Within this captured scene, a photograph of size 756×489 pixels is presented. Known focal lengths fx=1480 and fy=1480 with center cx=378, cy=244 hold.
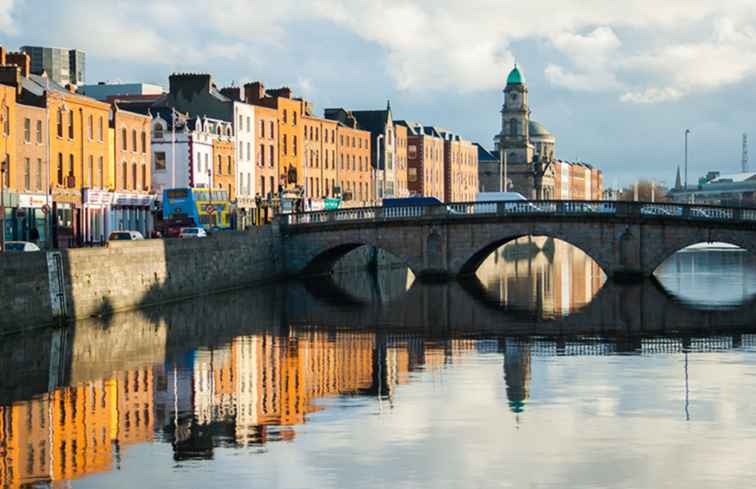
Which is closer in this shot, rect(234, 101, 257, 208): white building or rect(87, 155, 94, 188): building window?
rect(87, 155, 94, 188): building window

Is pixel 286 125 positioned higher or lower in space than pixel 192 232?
higher

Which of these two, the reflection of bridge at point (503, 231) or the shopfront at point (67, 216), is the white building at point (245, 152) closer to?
the reflection of bridge at point (503, 231)

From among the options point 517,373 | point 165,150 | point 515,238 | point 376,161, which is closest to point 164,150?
point 165,150

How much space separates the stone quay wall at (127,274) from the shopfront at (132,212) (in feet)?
34.8

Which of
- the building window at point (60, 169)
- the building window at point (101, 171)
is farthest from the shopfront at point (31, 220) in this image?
the building window at point (101, 171)

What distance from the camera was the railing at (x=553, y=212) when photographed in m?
86.2

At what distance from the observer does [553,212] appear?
90000mm

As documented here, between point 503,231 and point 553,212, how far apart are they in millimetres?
3518

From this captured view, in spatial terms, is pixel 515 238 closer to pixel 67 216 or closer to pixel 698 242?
pixel 698 242

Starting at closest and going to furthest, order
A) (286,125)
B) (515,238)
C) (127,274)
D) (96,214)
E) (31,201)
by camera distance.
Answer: (127,274), (31,201), (96,214), (515,238), (286,125)

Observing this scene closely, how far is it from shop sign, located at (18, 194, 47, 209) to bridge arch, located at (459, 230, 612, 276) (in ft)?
86.8

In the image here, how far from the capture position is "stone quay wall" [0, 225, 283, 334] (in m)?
54.6

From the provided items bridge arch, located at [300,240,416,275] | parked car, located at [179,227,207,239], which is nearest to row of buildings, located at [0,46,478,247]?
parked car, located at [179,227,207,239]

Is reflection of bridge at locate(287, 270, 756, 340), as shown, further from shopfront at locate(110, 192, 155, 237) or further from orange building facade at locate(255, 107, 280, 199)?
Answer: orange building facade at locate(255, 107, 280, 199)
